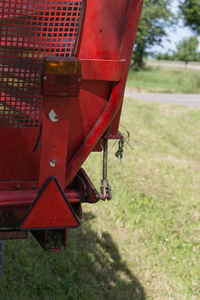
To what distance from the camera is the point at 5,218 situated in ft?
6.37

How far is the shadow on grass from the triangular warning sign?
1.88 meters

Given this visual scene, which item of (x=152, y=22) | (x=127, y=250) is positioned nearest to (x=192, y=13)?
A: (x=152, y=22)

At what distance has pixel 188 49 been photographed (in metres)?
52.6

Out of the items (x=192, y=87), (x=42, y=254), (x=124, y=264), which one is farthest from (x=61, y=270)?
(x=192, y=87)

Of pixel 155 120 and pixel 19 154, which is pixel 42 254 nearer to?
pixel 19 154

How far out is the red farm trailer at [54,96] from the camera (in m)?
1.79

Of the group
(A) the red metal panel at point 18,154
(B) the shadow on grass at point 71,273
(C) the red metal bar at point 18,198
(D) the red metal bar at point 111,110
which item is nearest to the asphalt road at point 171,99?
(B) the shadow on grass at point 71,273

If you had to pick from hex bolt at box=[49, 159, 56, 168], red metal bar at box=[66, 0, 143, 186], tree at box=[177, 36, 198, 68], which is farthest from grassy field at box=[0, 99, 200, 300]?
tree at box=[177, 36, 198, 68]

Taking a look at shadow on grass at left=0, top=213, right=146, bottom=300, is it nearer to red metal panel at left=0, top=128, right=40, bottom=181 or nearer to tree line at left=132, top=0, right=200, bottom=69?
red metal panel at left=0, top=128, right=40, bottom=181

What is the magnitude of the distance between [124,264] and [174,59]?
6122 cm

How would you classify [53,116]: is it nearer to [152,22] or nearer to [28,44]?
[28,44]

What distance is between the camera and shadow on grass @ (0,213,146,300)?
11.9 feet

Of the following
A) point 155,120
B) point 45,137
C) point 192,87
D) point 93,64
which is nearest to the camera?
point 45,137

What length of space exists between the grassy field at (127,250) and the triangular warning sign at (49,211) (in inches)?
31.9
